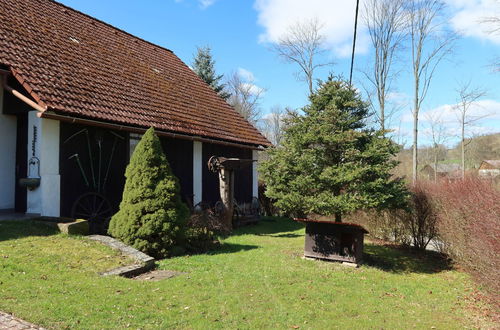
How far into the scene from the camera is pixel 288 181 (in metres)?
8.02

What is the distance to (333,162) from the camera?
8.01 m

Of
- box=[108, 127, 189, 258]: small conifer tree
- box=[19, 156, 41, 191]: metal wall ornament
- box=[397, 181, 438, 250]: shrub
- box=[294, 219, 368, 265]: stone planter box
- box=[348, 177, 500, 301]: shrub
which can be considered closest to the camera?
box=[348, 177, 500, 301]: shrub

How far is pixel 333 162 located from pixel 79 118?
5.72m

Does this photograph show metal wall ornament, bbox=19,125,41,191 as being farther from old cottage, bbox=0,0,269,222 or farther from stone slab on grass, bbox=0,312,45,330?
stone slab on grass, bbox=0,312,45,330

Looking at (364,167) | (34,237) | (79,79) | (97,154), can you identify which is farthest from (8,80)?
(364,167)

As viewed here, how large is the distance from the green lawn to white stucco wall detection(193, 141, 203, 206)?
14.5ft

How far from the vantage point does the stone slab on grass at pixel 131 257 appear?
5816 mm

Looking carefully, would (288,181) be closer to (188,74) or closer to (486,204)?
(486,204)

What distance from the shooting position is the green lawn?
14.0ft

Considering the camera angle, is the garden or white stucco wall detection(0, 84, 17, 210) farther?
white stucco wall detection(0, 84, 17, 210)

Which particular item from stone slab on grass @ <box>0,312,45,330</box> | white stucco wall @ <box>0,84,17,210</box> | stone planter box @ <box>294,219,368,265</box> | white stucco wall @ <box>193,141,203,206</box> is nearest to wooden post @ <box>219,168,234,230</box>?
white stucco wall @ <box>193,141,203,206</box>

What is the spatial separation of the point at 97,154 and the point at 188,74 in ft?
26.4

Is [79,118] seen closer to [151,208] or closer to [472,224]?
[151,208]

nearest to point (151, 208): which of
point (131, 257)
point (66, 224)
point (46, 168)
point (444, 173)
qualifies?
point (131, 257)
